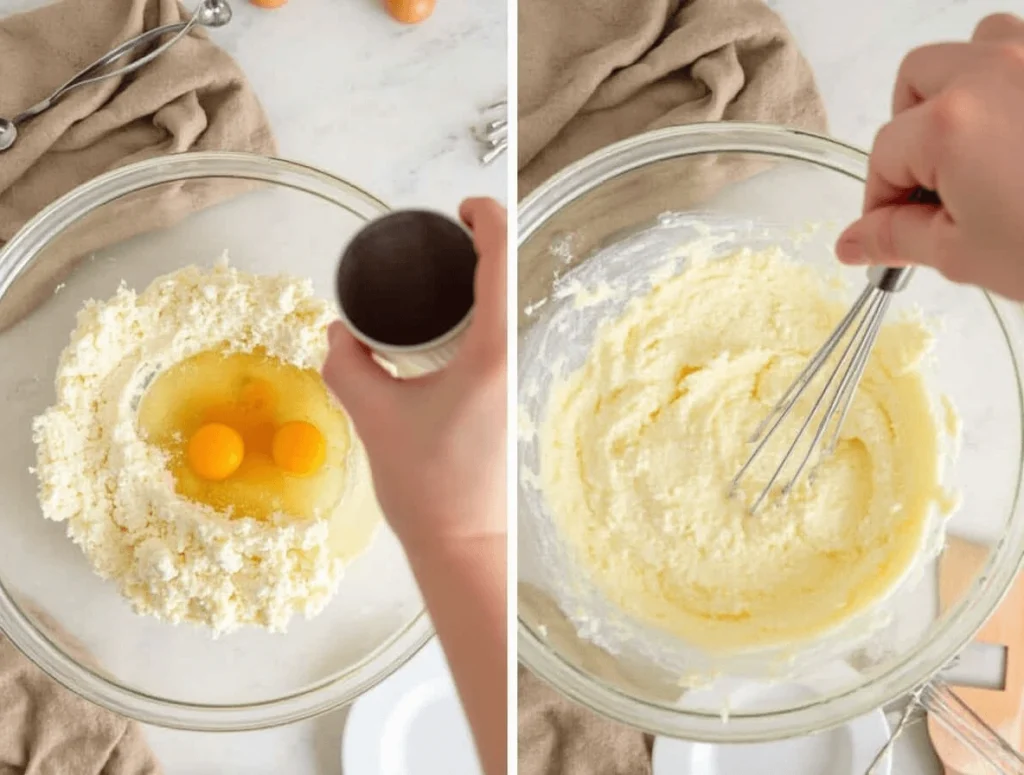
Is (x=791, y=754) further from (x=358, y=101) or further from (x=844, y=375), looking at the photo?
(x=358, y=101)

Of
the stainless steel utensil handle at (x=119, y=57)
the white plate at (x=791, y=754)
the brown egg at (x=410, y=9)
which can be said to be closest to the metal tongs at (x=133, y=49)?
the stainless steel utensil handle at (x=119, y=57)

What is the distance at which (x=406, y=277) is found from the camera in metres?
0.57

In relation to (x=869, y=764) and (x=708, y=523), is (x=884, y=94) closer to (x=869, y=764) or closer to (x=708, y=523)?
(x=708, y=523)

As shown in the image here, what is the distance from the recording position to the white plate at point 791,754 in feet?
2.57

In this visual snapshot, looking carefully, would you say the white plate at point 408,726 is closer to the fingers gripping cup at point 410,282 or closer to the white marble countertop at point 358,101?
the white marble countertop at point 358,101

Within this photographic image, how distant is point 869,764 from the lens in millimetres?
783

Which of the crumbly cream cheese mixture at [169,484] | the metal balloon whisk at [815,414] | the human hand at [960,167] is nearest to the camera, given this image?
the human hand at [960,167]

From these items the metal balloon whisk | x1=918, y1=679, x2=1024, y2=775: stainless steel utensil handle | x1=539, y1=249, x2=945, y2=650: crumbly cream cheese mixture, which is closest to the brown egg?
x1=539, y1=249, x2=945, y2=650: crumbly cream cheese mixture

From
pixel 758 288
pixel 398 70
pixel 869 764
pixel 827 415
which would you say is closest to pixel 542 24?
pixel 398 70

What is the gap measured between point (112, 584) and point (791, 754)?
621 mm

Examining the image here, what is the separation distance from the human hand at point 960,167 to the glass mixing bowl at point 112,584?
0.49 metres

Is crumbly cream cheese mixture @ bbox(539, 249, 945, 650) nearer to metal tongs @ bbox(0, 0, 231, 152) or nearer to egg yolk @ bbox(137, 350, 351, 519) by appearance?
egg yolk @ bbox(137, 350, 351, 519)

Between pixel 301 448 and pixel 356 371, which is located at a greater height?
pixel 356 371

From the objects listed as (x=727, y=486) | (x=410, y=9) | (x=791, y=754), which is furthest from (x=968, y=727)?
(x=410, y=9)
